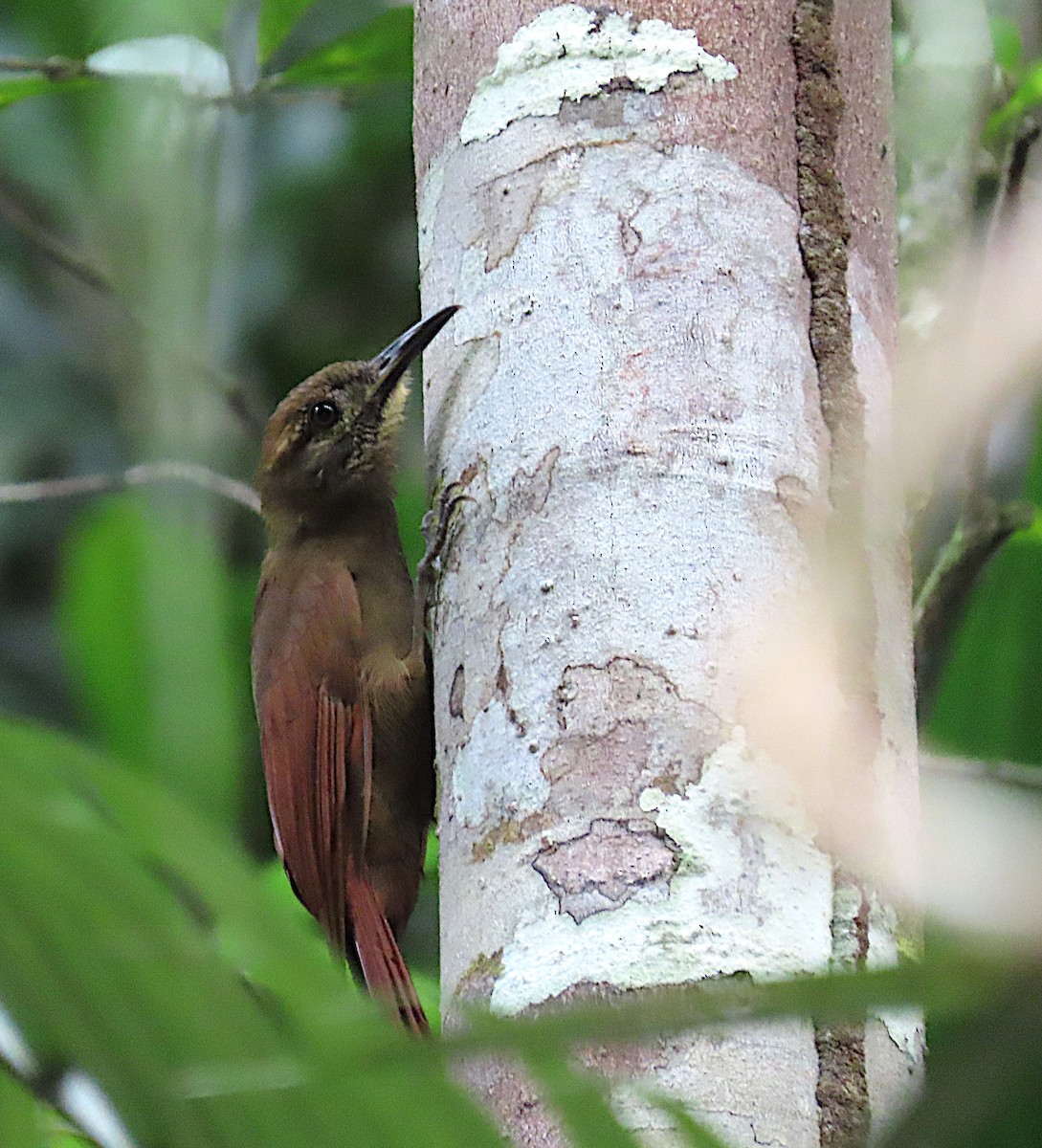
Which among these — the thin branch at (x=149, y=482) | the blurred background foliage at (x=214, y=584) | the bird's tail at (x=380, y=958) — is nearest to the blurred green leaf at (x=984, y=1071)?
the blurred background foliage at (x=214, y=584)

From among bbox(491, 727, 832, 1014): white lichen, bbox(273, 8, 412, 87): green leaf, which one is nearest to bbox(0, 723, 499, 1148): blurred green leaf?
bbox(491, 727, 832, 1014): white lichen

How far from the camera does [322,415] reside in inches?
134

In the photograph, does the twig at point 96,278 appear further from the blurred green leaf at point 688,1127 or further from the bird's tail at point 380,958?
the blurred green leaf at point 688,1127

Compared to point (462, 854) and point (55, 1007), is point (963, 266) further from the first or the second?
point (55, 1007)

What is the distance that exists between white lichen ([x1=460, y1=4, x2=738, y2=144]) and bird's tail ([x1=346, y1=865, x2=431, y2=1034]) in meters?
1.26

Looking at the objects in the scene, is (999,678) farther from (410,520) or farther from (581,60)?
(581,60)

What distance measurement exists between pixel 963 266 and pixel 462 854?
5.67ft

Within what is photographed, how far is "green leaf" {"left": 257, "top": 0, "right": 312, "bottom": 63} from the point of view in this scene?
2.72 metres

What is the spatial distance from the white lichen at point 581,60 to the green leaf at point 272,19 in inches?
35.1

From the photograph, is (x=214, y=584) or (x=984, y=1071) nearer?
(x=984, y=1071)

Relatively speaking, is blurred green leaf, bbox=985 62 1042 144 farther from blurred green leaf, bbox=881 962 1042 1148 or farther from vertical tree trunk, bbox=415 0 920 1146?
blurred green leaf, bbox=881 962 1042 1148

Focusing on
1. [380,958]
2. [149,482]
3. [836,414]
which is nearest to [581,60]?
[836,414]

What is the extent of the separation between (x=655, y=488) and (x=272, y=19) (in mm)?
1431

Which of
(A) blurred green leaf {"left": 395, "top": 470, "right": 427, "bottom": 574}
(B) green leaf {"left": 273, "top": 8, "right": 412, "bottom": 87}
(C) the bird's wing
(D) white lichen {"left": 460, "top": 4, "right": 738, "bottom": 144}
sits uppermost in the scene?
(B) green leaf {"left": 273, "top": 8, "right": 412, "bottom": 87}
